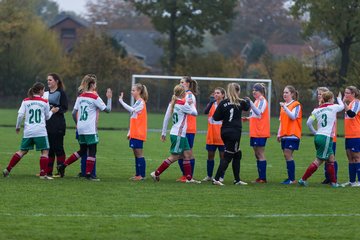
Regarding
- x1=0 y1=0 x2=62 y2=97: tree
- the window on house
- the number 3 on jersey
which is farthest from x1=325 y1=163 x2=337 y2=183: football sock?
the window on house

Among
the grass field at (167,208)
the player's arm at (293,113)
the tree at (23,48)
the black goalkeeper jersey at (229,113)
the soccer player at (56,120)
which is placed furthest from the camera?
the tree at (23,48)

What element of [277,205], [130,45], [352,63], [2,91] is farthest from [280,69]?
[277,205]

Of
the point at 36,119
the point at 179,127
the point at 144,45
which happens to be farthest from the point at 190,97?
the point at 144,45

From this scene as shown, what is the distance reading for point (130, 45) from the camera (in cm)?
9819

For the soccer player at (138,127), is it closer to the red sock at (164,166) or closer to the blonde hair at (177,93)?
the red sock at (164,166)

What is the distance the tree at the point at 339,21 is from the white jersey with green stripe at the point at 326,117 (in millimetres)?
39626

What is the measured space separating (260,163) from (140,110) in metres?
2.37

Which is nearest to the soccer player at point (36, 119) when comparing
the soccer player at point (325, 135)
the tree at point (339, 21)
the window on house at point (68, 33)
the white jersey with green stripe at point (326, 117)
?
the soccer player at point (325, 135)

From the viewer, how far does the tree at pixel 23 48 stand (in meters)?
62.7

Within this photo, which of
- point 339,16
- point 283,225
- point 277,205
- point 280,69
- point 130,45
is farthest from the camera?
point 130,45

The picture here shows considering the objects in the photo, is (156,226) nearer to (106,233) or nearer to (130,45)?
(106,233)

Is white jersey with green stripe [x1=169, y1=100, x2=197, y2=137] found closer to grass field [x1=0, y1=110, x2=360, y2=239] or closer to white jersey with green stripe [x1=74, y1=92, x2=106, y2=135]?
grass field [x1=0, y1=110, x2=360, y2=239]

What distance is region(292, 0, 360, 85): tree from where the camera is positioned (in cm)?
5619

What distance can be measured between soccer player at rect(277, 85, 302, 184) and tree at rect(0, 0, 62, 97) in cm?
4640
